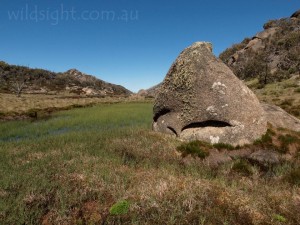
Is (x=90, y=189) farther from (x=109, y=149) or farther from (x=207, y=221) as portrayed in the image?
(x=109, y=149)

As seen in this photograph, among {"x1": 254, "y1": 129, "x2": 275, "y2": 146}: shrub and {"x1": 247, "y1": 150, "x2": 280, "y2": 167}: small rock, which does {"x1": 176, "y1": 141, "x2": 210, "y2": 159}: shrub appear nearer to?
{"x1": 247, "y1": 150, "x2": 280, "y2": 167}: small rock

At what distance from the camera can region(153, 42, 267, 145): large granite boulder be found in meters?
16.6

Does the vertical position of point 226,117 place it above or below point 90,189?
above

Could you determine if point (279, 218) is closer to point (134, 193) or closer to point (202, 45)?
point (134, 193)

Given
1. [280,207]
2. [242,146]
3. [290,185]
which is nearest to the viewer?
[280,207]

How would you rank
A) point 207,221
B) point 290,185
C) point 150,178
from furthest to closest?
point 290,185 < point 150,178 < point 207,221

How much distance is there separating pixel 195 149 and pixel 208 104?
10.8ft

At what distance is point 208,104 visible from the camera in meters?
17.0

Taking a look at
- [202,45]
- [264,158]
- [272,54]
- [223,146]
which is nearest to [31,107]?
[202,45]

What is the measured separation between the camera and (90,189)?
29.8 feet

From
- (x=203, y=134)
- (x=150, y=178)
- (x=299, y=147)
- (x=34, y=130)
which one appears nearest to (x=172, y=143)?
(x=203, y=134)

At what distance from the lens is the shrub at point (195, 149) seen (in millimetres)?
14961

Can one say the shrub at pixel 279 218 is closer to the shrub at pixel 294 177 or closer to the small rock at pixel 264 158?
the shrub at pixel 294 177

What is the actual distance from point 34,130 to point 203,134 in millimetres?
18480
